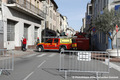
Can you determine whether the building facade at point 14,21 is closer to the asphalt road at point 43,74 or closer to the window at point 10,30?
the window at point 10,30

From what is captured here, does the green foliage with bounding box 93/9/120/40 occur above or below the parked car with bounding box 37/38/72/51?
above

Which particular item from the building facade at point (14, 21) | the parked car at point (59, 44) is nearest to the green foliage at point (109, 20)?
the parked car at point (59, 44)

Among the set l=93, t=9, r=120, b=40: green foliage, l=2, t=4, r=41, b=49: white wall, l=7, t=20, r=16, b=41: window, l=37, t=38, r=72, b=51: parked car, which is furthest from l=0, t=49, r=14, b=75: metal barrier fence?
l=37, t=38, r=72, b=51: parked car

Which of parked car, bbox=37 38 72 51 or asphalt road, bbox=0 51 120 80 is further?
parked car, bbox=37 38 72 51

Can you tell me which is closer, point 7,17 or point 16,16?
point 7,17

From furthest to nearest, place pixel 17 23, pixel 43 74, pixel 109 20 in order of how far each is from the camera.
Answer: pixel 17 23 → pixel 109 20 → pixel 43 74

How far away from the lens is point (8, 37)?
65.1ft

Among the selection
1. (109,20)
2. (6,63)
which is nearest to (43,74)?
(6,63)

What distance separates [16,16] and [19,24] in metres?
1.33

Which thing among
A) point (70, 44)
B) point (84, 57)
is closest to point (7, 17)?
point (70, 44)

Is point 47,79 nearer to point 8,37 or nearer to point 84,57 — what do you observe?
point 84,57

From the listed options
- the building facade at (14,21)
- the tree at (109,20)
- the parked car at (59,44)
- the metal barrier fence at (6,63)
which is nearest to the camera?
the metal barrier fence at (6,63)

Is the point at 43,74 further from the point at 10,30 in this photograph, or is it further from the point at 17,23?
the point at 17,23

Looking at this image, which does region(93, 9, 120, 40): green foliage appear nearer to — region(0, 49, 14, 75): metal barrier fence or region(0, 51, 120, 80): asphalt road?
region(0, 51, 120, 80): asphalt road
